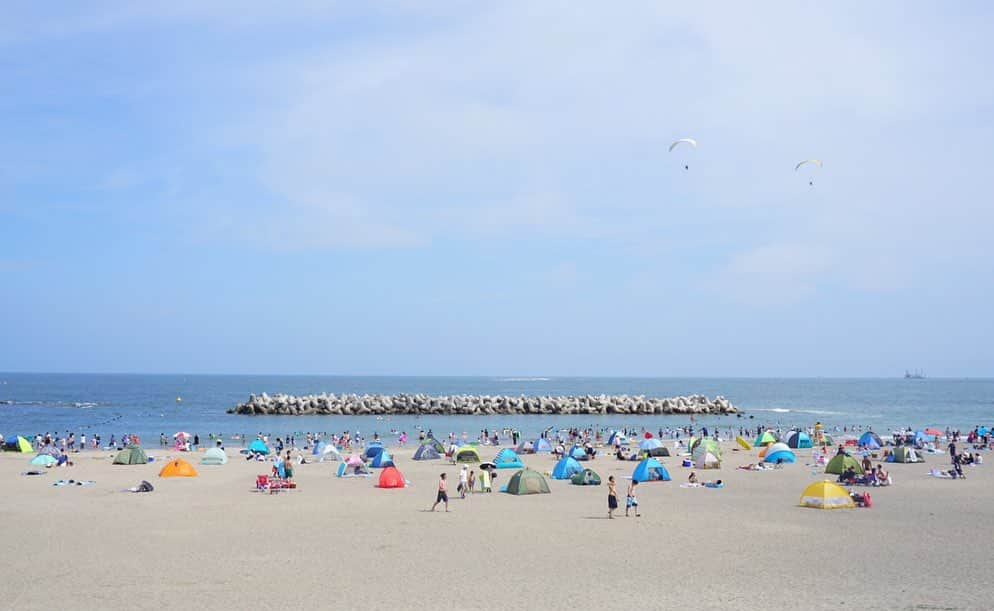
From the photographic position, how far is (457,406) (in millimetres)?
88938

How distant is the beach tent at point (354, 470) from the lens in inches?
1337

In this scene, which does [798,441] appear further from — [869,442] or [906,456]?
[906,456]

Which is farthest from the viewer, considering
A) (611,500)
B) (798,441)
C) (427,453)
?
(798,441)

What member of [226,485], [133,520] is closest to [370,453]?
[226,485]

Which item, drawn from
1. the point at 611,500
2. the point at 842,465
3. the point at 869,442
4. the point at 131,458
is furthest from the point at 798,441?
the point at 131,458

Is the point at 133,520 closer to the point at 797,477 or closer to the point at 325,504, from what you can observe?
the point at 325,504

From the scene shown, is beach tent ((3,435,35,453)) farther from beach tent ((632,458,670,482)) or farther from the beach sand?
beach tent ((632,458,670,482))

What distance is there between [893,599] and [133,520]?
18484 millimetres

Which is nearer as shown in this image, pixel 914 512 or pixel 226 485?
pixel 914 512

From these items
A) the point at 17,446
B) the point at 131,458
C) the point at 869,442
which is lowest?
the point at 17,446

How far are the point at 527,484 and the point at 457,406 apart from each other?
61382 mm

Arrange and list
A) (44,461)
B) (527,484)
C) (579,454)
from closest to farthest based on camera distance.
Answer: (527,484), (44,461), (579,454)

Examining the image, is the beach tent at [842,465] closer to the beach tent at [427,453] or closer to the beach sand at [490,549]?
the beach sand at [490,549]

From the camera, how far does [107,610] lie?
13398 millimetres
